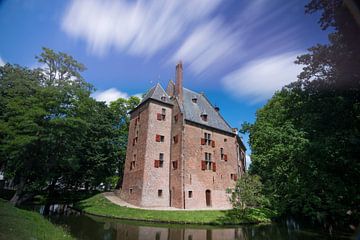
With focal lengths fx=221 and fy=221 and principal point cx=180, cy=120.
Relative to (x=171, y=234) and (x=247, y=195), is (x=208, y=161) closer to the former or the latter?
(x=247, y=195)

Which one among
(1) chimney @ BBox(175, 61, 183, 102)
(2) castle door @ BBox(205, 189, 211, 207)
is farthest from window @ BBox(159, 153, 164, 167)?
(1) chimney @ BBox(175, 61, 183, 102)

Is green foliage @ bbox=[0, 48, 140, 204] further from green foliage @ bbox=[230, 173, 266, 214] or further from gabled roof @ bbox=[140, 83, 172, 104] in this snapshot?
green foliage @ bbox=[230, 173, 266, 214]

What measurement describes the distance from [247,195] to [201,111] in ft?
44.6

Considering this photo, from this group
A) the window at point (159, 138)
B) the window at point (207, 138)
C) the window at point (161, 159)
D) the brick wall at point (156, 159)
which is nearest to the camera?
the brick wall at point (156, 159)

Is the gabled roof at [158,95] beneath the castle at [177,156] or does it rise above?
above

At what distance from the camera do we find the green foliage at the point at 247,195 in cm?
1870

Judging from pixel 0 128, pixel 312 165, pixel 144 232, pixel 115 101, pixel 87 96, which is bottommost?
pixel 144 232

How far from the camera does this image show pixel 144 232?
44.3ft

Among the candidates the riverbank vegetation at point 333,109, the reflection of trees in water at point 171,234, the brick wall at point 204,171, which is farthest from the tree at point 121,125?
the riverbank vegetation at point 333,109

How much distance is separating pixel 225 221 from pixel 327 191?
377 inches

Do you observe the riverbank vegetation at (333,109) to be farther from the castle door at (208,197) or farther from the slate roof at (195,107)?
the slate roof at (195,107)

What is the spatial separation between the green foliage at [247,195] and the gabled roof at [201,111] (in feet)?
32.7

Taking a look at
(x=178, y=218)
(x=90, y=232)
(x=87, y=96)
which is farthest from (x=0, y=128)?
(x=178, y=218)

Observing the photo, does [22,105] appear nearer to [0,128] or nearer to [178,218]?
[0,128]
